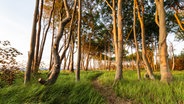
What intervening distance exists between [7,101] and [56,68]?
1.61 metres

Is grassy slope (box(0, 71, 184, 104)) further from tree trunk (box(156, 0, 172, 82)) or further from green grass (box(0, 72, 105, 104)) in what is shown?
tree trunk (box(156, 0, 172, 82))

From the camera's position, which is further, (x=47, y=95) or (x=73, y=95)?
(x=73, y=95)

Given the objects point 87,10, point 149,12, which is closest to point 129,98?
point 149,12

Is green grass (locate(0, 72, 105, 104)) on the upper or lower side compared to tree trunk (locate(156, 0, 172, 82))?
lower

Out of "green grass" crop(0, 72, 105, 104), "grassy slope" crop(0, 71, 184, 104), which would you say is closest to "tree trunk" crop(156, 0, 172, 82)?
"grassy slope" crop(0, 71, 184, 104)

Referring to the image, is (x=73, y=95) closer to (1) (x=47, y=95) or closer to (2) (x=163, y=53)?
(1) (x=47, y=95)

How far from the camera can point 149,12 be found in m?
17.1

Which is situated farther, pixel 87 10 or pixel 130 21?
pixel 87 10

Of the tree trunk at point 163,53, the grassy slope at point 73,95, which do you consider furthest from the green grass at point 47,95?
the tree trunk at point 163,53

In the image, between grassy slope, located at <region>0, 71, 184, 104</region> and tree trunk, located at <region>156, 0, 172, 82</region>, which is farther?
tree trunk, located at <region>156, 0, 172, 82</region>

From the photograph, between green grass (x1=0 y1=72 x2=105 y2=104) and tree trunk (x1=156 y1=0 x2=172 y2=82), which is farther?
tree trunk (x1=156 y1=0 x2=172 y2=82)

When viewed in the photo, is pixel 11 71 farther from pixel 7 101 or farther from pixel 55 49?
pixel 7 101

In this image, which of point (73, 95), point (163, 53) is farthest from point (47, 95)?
point (163, 53)

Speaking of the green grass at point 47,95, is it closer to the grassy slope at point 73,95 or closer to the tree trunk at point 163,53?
the grassy slope at point 73,95
